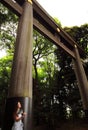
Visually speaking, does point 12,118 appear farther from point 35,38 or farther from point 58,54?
point 35,38

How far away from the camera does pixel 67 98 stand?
1123 cm

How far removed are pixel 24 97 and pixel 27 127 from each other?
48 centimetres

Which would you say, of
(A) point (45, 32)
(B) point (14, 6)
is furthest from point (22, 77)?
(A) point (45, 32)

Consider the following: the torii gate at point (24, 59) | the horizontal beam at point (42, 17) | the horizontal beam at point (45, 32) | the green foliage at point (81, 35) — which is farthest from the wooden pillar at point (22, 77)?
the green foliage at point (81, 35)

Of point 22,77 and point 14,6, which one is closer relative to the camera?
point 22,77

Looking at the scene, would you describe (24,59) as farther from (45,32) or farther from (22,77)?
(45,32)

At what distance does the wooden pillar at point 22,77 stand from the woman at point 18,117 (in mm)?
66

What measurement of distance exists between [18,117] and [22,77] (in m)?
0.76

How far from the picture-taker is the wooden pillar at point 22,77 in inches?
108

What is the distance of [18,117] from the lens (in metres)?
2.64

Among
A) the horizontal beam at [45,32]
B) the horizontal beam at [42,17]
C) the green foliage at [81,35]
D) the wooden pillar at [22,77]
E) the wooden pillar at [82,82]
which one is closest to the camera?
the wooden pillar at [22,77]

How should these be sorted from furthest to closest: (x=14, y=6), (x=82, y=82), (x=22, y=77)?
(x=82, y=82)
(x=14, y=6)
(x=22, y=77)

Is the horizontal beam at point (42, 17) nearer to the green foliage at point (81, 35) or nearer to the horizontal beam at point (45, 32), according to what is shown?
the horizontal beam at point (45, 32)

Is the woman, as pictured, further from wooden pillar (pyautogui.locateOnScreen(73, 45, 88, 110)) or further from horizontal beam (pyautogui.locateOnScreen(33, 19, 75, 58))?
wooden pillar (pyautogui.locateOnScreen(73, 45, 88, 110))
